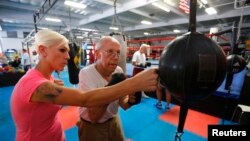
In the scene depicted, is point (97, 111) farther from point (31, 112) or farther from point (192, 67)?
point (192, 67)

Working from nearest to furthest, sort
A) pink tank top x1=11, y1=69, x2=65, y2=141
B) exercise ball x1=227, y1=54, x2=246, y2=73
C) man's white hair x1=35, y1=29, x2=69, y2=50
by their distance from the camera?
1. pink tank top x1=11, y1=69, x2=65, y2=141
2. man's white hair x1=35, y1=29, x2=69, y2=50
3. exercise ball x1=227, y1=54, x2=246, y2=73

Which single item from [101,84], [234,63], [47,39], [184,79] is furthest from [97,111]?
[234,63]

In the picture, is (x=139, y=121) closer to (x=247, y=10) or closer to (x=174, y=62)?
(x=174, y=62)

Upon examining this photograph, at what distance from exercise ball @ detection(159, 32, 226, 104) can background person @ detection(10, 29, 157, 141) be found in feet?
0.39

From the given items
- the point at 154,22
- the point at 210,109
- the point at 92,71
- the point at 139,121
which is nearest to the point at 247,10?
the point at 154,22

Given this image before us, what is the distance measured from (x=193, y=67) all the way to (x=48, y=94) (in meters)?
0.76

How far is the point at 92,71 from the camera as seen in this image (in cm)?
143

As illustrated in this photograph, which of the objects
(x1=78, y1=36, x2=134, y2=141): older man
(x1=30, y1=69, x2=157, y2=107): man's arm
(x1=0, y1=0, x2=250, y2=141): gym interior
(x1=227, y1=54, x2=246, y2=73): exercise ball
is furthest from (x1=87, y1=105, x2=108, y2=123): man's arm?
(x1=227, y1=54, x2=246, y2=73): exercise ball

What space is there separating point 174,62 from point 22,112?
0.97 m

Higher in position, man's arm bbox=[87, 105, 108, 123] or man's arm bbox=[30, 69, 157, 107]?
man's arm bbox=[30, 69, 157, 107]

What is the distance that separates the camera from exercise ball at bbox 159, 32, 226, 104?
56cm

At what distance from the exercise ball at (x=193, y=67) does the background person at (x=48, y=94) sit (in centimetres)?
12

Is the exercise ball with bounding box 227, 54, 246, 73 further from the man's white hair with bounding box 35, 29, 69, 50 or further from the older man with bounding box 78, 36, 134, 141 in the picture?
the man's white hair with bounding box 35, 29, 69, 50

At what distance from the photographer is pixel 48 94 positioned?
0.82 meters
